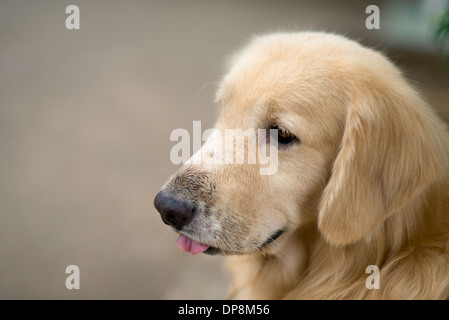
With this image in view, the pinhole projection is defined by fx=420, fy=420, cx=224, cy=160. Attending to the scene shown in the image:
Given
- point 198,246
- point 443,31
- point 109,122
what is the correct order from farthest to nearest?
point 109,122
point 443,31
point 198,246

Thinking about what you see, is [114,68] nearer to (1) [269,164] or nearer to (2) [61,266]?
(2) [61,266]

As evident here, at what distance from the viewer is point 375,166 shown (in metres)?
1.88

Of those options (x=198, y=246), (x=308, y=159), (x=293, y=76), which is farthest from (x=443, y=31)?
(x=198, y=246)

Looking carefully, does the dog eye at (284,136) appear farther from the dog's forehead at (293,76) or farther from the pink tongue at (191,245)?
the pink tongue at (191,245)

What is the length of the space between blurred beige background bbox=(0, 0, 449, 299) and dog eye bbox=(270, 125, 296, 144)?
878mm

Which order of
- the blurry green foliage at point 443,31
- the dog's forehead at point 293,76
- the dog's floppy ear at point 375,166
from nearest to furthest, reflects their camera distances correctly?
1. the dog's floppy ear at point 375,166
2. the dog's forehead at point 293,76
3. the blurry green foliage at point 443,31

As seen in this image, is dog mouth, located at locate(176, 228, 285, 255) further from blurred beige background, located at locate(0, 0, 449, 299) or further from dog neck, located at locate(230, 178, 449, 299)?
blurred beige background, located at locate(0, 0, 449, 299)

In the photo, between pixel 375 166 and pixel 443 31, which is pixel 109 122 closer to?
pixel 443 31

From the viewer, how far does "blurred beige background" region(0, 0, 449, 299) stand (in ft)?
11.3

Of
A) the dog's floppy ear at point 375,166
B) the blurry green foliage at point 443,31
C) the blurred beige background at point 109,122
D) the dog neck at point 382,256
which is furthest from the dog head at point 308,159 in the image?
the blurry green foliage at point 443,31

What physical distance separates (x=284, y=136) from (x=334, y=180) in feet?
0.99

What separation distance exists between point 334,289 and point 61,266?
7.72 ft

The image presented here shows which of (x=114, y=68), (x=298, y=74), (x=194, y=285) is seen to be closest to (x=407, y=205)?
(x=298, y=74)

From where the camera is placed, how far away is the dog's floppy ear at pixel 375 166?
1.84 m
